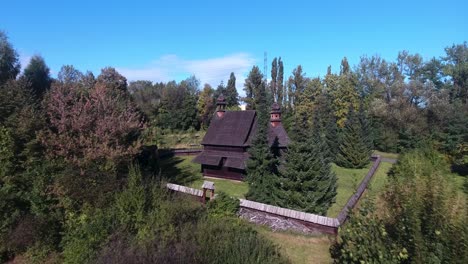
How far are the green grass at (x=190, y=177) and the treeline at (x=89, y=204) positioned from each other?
26.8 feet

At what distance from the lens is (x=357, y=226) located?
22.2 feet

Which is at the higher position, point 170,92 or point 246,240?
point 170,92

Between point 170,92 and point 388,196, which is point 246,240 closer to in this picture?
point 388,196

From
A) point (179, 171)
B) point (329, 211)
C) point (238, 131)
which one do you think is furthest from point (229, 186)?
point (329, 211)

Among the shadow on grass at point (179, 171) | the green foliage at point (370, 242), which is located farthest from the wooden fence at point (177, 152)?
the green foliage at point (370, 242)

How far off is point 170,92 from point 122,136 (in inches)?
1956

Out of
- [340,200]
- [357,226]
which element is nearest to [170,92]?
[340,200]

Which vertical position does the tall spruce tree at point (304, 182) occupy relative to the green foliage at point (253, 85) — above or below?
below

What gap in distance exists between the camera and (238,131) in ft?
81.6

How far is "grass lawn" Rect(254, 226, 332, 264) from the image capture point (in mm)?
9656

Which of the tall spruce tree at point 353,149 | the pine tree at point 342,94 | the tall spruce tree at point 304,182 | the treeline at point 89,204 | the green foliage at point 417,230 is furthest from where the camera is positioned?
the pine tree at point 342,94

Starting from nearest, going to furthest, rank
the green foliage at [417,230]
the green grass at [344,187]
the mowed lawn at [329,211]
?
the green foliage at [417,230]
the mowed lawn at [329,211]
the green grass at [344,187]

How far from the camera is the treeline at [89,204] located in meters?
7.45

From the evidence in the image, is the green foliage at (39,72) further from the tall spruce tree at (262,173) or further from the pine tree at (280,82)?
the pine tree at (280,82)
